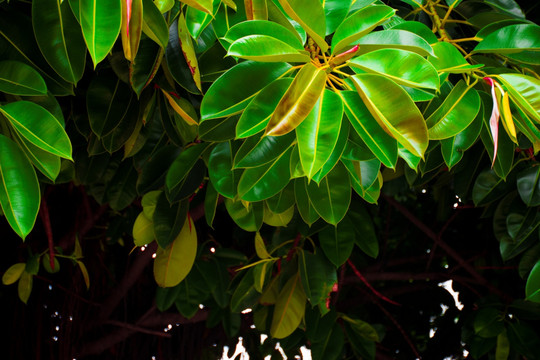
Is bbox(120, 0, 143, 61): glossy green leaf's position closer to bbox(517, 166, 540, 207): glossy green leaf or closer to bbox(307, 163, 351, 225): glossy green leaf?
bbox(307, 163, 351, 225): glossy green leaf

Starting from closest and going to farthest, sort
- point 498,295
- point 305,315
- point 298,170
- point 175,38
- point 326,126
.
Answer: point 326,126
point 298,170
point 175,38
point 305,315
point 498,295

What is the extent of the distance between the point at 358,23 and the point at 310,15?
6 cm

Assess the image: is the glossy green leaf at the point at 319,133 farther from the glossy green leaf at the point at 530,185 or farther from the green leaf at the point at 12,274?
the green leaf at the point at 12,274

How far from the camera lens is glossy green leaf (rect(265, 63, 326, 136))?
50 centimetres

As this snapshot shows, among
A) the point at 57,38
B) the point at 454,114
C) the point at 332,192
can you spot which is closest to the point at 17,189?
the point at 57,38

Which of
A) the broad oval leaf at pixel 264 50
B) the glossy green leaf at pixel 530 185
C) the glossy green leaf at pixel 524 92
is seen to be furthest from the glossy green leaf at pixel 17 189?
the glossy green leaf at pixel 530 185

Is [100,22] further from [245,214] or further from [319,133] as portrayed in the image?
[245,214]

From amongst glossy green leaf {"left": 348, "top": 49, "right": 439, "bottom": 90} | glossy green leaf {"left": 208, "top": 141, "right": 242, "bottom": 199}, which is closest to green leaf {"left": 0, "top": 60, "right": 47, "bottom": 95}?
glossy green leaf {"left": 208, "top": 141, "right": 242, "bottom": 199}

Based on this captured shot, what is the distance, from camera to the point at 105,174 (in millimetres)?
1282

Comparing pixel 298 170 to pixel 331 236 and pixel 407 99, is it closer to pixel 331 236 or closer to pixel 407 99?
pixel 407 99

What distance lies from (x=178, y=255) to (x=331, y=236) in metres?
0.31

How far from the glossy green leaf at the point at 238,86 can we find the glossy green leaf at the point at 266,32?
0.03 meters

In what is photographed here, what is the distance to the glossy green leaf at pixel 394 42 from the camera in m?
0.59

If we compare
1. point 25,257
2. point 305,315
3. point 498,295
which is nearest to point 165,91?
point 305,315
